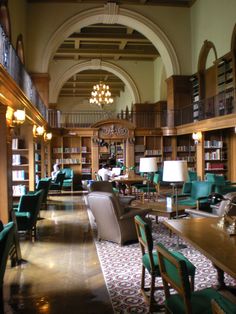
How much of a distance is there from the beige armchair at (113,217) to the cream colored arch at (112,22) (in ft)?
32.1

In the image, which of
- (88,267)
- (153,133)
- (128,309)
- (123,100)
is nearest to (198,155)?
(153,133)

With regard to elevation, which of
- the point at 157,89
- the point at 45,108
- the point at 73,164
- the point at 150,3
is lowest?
the point at 73,164

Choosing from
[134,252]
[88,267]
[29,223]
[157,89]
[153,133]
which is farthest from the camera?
[157,89]

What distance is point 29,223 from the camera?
19.5 ft

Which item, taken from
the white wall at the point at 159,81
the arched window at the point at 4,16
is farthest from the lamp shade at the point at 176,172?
the white wall at the point at 159,81

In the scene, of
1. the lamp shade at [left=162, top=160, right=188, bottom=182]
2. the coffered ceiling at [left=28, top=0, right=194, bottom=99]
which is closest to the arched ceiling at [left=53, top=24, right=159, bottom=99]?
the coffered ceiling at [left=28, top=0, right=194, bottom=99]

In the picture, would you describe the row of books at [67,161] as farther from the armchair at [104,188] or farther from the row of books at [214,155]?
the armchair at [104,188]

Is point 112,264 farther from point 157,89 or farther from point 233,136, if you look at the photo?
point 157,89

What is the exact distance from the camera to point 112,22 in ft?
47.8

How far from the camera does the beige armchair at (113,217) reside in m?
5.64

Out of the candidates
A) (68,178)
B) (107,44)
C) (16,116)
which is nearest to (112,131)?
(68,178)

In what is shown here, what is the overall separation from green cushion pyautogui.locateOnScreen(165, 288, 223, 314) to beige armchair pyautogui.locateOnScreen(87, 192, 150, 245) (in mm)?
3183

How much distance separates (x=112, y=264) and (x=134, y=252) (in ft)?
2.12

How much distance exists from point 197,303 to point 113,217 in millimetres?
3401
